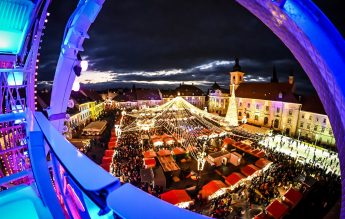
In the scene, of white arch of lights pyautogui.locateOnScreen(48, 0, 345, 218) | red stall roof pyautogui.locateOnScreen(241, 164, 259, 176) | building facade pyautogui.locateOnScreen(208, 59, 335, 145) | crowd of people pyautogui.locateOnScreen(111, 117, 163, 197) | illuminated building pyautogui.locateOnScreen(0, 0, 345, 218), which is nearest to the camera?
illuminated building pyautogui.locateOnScreen(0, 0, 345, 218)

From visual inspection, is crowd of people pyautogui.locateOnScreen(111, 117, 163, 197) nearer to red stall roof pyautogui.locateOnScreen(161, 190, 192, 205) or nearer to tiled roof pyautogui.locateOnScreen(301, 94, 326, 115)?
red stall roof pyautogui.locateOnScreen(161, 190, 192, 205)

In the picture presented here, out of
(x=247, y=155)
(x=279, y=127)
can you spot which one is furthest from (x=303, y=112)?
(x=247, y=155)

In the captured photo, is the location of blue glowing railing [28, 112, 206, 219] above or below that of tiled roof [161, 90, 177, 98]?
below

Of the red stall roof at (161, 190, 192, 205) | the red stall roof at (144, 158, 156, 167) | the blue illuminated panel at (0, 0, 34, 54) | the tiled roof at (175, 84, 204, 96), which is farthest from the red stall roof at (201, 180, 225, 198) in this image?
the tiled roof at (175, 84, 204, 96)

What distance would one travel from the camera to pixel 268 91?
123 feet

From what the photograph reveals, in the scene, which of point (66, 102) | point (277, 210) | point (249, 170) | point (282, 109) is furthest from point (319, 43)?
point (282, 109)

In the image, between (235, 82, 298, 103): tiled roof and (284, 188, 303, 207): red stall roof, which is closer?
(284, 188, 303, 207): red stall roof

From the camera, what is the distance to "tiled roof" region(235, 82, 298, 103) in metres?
33.5

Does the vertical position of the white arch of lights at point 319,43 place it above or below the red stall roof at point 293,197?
above

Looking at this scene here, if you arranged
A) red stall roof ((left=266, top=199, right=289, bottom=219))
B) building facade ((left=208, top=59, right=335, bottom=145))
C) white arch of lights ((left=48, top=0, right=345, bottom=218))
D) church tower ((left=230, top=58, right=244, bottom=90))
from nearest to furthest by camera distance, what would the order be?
white arch of lights ((left=48, top=0, right=345, bottom=218)) < red stall roof ((left=266, top=199, right=289, bottom=219)) < building facade ((left=208, top=59, right=335, bottom=145)) < church tower ((left=230, top=58, right=244, bottom=90))

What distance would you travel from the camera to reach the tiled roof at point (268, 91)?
33497mm

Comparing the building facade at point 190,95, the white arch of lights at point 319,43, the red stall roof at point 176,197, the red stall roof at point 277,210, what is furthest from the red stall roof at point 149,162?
the building facade at point 190,95

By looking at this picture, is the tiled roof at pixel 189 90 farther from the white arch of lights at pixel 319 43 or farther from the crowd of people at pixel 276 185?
the white arch of lights at pixel 319 43

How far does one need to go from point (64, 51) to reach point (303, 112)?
1334 inches
